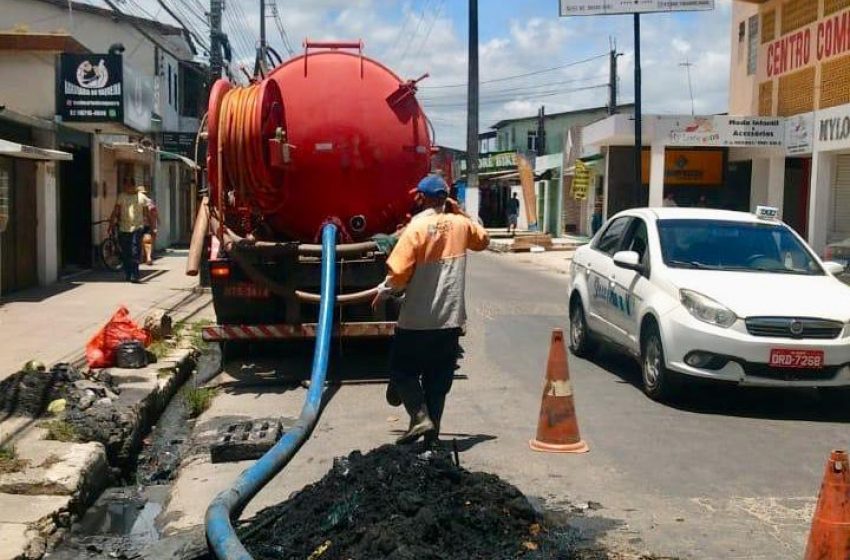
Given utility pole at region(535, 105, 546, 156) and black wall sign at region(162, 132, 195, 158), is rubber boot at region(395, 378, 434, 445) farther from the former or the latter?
utility pole at region(535, 105, 546, 156)

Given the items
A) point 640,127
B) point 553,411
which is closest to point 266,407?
point 553,411

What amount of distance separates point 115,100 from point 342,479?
14.0 m

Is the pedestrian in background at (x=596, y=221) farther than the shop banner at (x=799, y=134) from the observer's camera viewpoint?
Yes

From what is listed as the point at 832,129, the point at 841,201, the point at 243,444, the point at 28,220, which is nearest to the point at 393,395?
the point at 243,444

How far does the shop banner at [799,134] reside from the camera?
21312 millimetres

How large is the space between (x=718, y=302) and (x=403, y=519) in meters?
4.23

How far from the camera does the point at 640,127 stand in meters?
24.2

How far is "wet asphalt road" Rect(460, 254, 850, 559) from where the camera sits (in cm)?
517

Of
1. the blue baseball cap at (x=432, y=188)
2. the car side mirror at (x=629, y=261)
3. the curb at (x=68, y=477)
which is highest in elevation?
the blue baseball cap at (x=432, y=188)

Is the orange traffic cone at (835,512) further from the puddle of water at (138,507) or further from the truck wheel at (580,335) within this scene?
the truck wheel at (580,335)

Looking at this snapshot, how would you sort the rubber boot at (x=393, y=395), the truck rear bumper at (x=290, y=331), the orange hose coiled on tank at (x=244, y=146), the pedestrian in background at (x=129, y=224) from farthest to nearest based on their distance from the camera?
the pedestrian in background at (x=129, y=224) → the truck rear bumper at (x=290, y=331) → the orange hose coiled on tank at (x=244, y=146) → the rubber boot at (x=393, y=395)

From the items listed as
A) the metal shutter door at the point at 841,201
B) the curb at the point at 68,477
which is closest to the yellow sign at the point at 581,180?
the metal shutter door at the point at 841,201

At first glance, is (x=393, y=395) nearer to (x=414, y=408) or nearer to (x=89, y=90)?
(x=414, y=408)

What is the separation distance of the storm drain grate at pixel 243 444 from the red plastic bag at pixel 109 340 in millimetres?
2944
